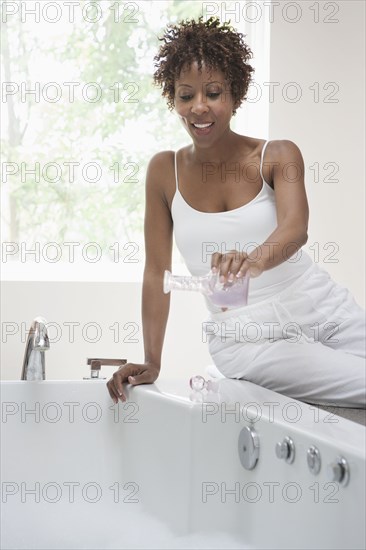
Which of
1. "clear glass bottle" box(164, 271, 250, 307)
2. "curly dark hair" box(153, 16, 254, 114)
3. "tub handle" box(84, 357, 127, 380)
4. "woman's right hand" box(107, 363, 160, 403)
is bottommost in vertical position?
"woman's right hand" box(107, 363, 160, 403)

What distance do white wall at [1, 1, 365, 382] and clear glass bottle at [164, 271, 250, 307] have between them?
69.1 inches

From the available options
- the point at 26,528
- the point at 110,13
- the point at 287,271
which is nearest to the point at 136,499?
the point at 26,528

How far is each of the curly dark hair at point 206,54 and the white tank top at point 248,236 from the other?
180 millimetres

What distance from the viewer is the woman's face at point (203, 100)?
1873 mm

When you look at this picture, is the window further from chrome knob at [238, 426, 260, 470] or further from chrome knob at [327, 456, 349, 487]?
chrome knob at [327, 456, 349, 487]

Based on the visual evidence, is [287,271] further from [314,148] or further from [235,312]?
[314,148]

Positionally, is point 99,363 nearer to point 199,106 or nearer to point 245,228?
point 245,228

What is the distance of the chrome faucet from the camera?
6.77ft

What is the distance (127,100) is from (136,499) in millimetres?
1934

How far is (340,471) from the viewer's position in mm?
1275

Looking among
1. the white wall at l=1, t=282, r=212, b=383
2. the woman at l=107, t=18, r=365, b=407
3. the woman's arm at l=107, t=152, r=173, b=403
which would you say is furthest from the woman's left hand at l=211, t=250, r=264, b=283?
the white wall at l=1, t=282, r=212, b=383

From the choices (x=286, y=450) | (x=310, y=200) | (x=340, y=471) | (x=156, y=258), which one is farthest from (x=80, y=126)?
(x=340, y=471)

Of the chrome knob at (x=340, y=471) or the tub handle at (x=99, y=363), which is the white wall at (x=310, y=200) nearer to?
the tub handle at (x=99, y=363)

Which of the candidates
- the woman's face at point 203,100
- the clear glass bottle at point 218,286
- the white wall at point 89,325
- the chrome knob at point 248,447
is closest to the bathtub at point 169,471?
the chrome knob at point 248,447
